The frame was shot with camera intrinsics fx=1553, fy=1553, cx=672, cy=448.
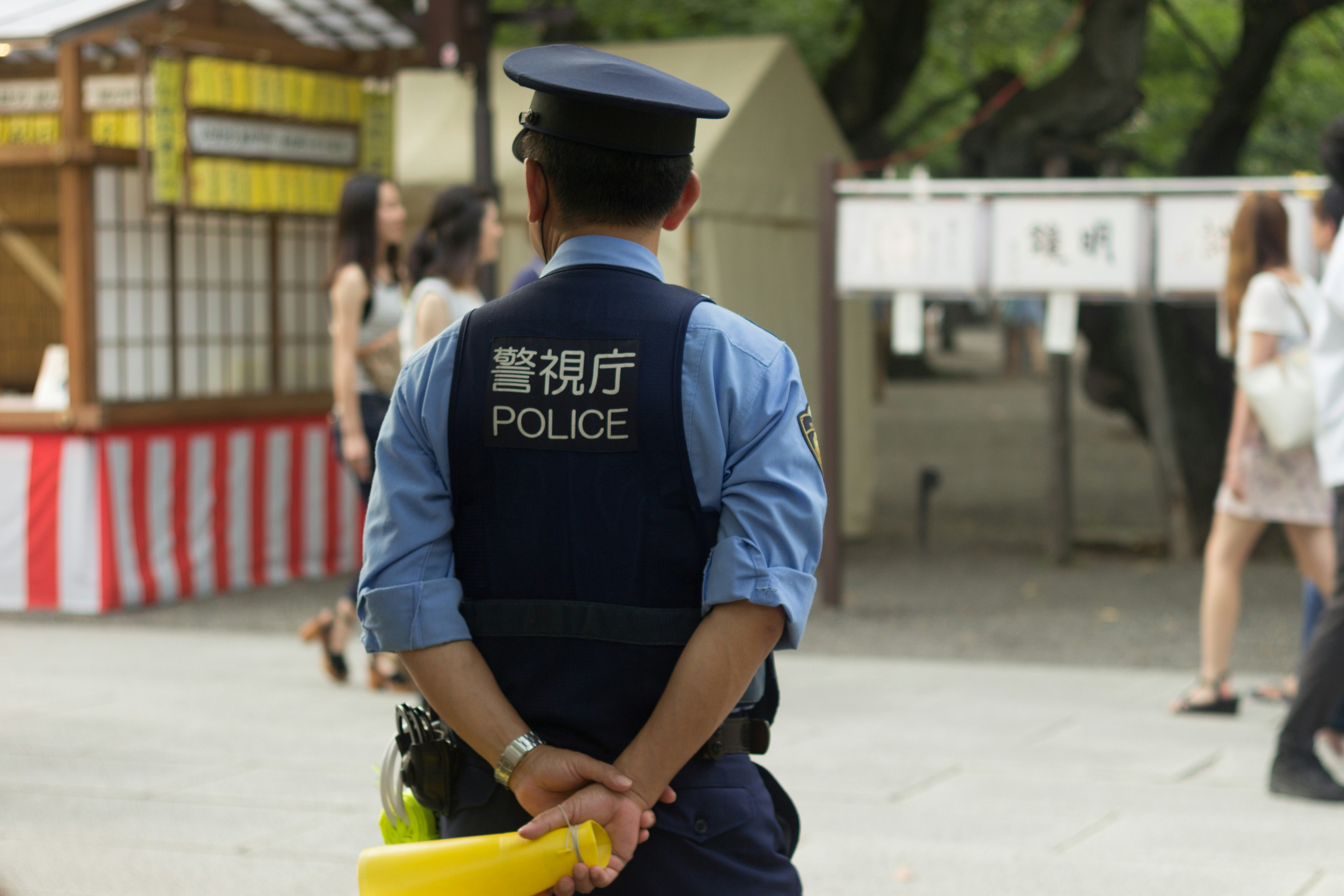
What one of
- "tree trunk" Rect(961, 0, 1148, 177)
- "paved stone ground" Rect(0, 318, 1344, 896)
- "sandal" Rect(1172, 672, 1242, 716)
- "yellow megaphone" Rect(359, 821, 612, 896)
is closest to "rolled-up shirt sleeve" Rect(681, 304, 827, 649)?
"yellow megaphone" Rect(359, 821, 612, 896)

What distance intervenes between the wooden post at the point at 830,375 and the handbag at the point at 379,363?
282cm

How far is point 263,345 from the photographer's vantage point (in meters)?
9.82

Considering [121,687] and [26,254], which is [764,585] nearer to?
[121,687]

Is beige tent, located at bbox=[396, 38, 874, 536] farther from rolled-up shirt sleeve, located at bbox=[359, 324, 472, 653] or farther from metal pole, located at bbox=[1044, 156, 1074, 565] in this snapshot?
rolled-up shirt sleeve, located at bbox=[359, 324, 472, 653]

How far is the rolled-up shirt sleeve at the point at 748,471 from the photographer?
1.86 m

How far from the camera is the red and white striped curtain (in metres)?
8.33

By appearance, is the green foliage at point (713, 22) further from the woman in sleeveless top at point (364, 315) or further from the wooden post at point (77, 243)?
the woman in sleeveless top at point (364, 315)

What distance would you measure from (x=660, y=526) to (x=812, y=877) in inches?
96.4

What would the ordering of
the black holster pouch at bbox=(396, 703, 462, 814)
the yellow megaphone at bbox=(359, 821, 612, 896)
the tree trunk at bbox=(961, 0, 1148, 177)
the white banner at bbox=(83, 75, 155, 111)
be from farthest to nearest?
the tree trunk at bbox=(961, 0, 1148, 177), the white banner at bbox=(83, 75, 155, 111), the black holster pouch at bbox=(396, 703, 462, 814), the yellow megaphone at bbox=(359, 821, 612, 896)

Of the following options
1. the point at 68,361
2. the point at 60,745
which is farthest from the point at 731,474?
the point at 68,361

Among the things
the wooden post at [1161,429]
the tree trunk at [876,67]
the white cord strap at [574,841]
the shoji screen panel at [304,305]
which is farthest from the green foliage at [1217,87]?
the white cord strap at [574,841]

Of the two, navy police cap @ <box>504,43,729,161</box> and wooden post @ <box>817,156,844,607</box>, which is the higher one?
navy police cap @ <box>504,43,729,161</box>

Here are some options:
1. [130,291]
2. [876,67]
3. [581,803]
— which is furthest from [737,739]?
[876,67]

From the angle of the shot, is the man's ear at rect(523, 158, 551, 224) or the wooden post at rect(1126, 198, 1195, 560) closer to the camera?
the man's ear at rect(523, 158, 551, 224)
